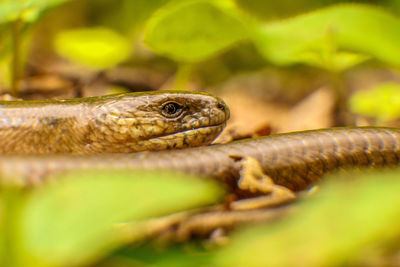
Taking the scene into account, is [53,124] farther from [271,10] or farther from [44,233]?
[271,10]

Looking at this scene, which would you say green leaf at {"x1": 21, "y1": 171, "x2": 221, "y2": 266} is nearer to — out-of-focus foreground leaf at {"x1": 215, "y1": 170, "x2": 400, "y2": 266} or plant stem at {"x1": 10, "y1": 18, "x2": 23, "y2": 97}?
out-of-focus foreground leaf at {"x1": 215, "y1": 170, "x2": 400, "y2": 266}

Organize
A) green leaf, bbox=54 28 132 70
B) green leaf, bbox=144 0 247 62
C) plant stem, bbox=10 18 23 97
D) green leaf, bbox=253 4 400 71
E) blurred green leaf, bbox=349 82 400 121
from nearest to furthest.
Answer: green leaf, bbox=253 4 400 71 → green leaf, bbox=144 0 247 62 → plant stem, bbox=10 18 23 97 → blurred green leaf, bbox=349 82 400 121 → green leaf, bbox=54 28 132 70

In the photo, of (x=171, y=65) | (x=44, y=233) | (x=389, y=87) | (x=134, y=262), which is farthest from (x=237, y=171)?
(x=171, y=65)

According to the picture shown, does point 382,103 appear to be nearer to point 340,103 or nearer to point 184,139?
point 340,103

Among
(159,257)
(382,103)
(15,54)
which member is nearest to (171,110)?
(159,257)

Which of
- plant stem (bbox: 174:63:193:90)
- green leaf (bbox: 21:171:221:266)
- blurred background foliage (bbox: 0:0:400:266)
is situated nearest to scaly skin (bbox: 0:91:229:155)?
blurred background foliage (bbox: 0:0:400:266)

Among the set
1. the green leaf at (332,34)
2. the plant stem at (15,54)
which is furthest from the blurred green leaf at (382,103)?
the plant stem at (15,54)
